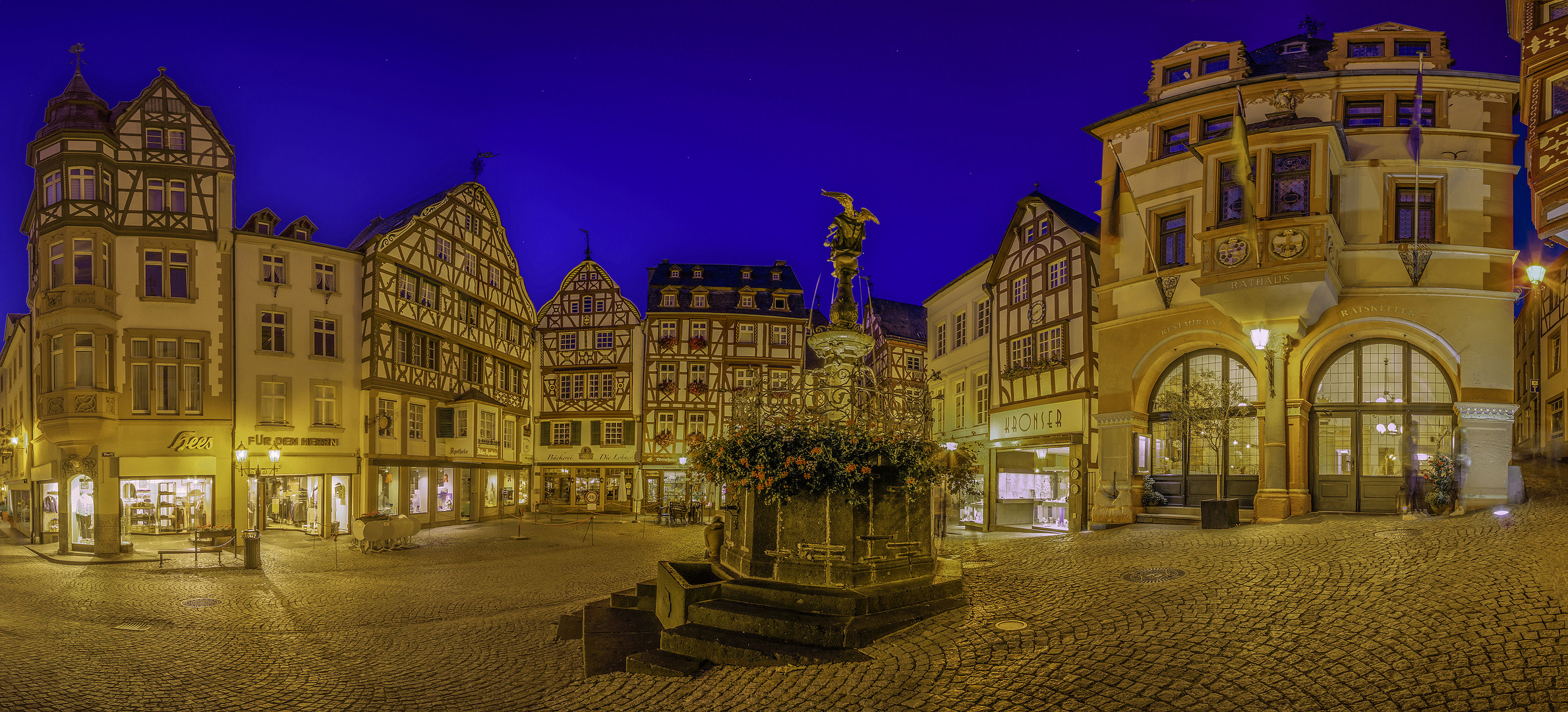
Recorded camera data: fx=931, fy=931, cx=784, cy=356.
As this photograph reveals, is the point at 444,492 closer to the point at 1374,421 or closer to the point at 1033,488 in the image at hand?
the point at 1033,488

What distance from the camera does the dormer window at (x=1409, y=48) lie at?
59.2ft

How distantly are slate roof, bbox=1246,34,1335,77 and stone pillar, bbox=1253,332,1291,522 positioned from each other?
5608 millimetres

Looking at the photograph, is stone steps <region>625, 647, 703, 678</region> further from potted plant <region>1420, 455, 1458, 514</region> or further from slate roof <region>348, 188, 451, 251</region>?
slate roof <region>348, 188, 451, 251</region>

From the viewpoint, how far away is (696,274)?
44500 mm

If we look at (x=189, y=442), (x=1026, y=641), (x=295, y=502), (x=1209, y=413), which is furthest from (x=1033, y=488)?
(x=189, y=442)

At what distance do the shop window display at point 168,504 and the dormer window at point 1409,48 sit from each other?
3032 centimetres

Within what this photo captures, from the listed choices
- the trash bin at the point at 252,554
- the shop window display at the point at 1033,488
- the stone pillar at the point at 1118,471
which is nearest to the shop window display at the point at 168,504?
the trash bin at the point at 252,554

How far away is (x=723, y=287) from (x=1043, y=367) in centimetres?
2250

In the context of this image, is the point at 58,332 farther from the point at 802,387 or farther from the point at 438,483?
the point at 802,387

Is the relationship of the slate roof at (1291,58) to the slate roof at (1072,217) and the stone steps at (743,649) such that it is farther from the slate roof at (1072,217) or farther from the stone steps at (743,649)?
the stone steps at (743,649)

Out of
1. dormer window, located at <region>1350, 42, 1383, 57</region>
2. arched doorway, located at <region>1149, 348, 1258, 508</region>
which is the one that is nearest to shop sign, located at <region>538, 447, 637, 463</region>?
arched doorway, located at <region>1149, 348, 1258, 508</region>

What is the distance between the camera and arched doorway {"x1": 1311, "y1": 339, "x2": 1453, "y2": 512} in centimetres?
→ 1705

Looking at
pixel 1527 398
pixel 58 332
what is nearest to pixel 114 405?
pixel 58 332

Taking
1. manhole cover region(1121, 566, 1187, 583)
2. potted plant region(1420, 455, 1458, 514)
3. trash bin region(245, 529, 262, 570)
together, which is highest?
potted plant region(1420, 455, 1458, 514)
